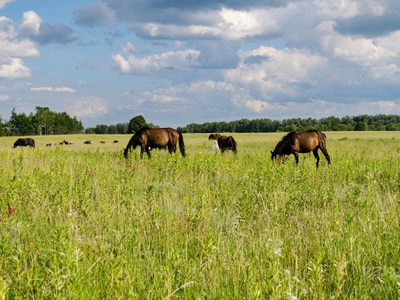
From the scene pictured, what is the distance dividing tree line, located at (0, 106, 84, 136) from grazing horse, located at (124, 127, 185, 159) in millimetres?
100644

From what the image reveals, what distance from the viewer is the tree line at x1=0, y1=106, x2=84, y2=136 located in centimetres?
11756

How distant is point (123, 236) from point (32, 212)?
2.35 meters

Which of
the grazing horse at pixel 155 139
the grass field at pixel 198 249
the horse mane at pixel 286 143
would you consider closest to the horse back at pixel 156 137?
the grazing horse at pixel 155 139

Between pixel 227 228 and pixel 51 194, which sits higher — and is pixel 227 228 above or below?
below

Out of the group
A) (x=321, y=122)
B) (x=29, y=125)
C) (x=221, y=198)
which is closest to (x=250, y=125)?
(x=321, y=122)

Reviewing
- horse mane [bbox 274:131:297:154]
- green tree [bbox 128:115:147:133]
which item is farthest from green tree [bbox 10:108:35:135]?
horse mane [bbox 274:131:297:154]

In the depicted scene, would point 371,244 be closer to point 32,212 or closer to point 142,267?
point 142,267

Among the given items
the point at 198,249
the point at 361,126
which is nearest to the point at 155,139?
the point at 198,249

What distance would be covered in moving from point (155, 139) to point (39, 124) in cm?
11721

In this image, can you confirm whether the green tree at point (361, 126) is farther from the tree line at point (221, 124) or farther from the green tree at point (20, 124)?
the green tree at point (20, 124)

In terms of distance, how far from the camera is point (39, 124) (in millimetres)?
124438

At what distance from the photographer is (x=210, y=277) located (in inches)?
136

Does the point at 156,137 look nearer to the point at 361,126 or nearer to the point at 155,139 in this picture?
the point at 155,139

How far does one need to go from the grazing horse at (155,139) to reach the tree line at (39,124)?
3962 inches
